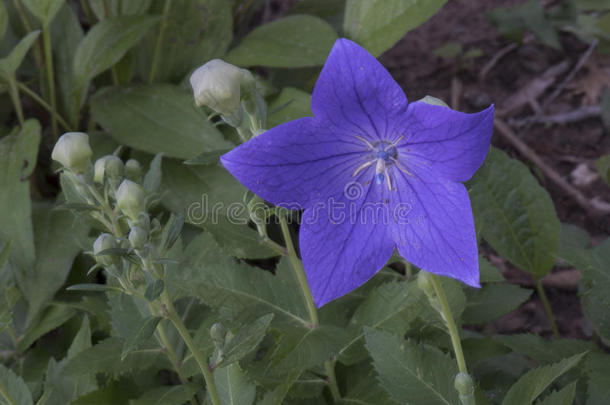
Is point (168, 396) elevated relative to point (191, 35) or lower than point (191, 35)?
lower

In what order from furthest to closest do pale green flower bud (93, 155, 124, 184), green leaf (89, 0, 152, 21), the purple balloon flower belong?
green leaf (89, 0, 152, 21), pale green flower bud (93, 155, 124, 184), the purple balloon flower

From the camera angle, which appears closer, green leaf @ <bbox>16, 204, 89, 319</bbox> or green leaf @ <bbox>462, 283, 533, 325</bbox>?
green leaf @ <bbox>462, 283, 533, 325</bbox>

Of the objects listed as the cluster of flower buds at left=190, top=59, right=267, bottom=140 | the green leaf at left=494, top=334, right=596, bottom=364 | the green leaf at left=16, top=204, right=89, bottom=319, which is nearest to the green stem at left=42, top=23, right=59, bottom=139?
the green leaf at left=16, top=204, right=89, bottom=319

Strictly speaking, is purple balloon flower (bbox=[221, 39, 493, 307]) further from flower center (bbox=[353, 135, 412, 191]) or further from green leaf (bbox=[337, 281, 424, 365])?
green leaf (bbox=[337, 281, 424, 365])

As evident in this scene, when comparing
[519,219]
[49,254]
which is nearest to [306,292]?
[519,219]

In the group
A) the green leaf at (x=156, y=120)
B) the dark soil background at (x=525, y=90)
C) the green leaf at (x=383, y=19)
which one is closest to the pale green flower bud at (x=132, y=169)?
the green leaf at (x=156, y=120)

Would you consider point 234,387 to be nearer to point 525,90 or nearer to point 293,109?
point 293,109

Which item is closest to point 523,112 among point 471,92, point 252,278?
point 471,92
